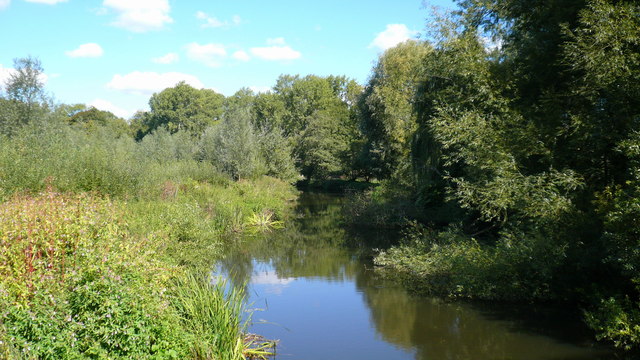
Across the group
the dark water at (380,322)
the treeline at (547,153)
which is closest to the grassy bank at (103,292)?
the dark water at (380,322)

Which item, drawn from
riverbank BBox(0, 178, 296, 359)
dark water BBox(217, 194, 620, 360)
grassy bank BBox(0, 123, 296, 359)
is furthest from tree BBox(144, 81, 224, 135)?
riverbank BBox(0, 178, 296, 359)

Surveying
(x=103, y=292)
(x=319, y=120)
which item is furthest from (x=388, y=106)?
(x=103, y=292)

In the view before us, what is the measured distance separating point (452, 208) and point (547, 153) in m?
8.48

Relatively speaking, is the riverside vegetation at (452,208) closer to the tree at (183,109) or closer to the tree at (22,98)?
the tree at (22,98)

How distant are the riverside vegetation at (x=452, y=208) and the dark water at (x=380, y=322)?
734 millimetres

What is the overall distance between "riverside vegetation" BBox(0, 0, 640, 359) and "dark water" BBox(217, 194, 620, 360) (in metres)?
0.73

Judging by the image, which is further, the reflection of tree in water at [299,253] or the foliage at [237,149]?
the foliage at [237,149]

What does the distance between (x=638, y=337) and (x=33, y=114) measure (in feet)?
85.7

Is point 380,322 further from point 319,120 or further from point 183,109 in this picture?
point 183,109

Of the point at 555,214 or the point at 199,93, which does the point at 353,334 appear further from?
the point at 199,93

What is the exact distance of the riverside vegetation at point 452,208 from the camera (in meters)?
6.53

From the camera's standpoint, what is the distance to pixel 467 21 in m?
15.8

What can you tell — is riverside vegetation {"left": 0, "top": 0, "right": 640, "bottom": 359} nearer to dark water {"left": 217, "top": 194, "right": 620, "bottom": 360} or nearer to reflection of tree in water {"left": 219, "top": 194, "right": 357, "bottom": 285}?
dark water {"left": 217, "top": 194, "right": 620, "bottom": 360}

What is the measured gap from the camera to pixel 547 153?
479 inches
